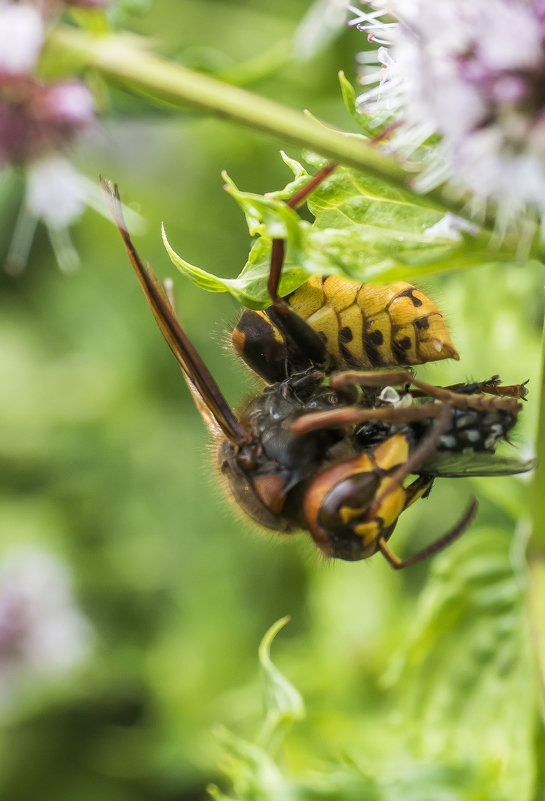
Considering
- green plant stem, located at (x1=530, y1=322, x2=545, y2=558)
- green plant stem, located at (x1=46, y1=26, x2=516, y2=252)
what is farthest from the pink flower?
green plant stem, located at (x1=530, y1=322, x2=545, y2=558)

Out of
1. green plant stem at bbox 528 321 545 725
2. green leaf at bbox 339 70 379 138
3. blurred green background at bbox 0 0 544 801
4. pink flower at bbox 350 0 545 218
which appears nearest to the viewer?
pink flower at bbox 350 0 545 218

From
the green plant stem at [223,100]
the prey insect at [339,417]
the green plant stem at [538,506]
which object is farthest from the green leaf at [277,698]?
the green plant stem at [223,100]

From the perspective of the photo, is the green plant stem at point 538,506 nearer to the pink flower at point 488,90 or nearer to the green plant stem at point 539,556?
the green plant stem at point 539,556

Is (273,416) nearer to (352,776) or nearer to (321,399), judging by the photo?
(321,399)

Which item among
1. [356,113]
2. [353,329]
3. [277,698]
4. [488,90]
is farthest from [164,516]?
[488,90]

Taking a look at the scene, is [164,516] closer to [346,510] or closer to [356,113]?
[346,510]

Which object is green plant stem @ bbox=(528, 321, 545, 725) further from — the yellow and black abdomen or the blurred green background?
the blurred green background
